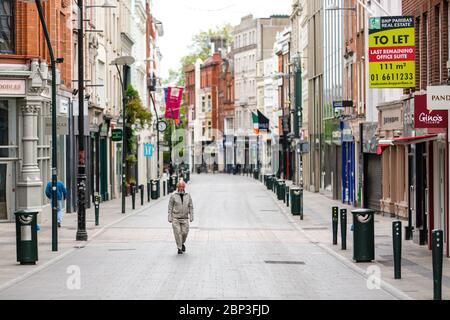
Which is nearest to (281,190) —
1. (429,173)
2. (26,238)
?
(429,173)

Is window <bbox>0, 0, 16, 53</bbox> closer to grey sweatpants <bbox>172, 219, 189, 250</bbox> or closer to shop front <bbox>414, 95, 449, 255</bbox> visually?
grey sweatpants <bbox>172, 219, 189, 250</bbox>

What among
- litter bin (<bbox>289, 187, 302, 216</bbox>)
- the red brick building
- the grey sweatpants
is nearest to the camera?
the grey sweatpants

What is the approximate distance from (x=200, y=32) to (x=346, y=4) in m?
116

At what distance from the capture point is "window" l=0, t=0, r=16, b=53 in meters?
37.9

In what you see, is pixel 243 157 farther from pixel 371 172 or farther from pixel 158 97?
pixel 371 172

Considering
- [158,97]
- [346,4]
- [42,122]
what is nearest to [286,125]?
[158,97]

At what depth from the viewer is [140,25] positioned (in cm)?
9231

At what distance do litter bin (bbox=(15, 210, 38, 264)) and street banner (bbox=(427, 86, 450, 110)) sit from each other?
870cm

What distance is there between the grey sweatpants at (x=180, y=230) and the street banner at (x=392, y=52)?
6896 mm

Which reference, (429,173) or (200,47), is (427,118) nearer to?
(429,173)

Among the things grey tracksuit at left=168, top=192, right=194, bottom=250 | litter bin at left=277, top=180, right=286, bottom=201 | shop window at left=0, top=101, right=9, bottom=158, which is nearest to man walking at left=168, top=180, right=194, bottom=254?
grey tracksuit at left=168, top=192, right=194, bottom=250

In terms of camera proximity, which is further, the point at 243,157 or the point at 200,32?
the point at 200,32

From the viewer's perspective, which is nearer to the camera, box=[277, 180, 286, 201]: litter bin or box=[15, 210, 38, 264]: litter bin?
box=[15, 210, 38, 264]: litter bin

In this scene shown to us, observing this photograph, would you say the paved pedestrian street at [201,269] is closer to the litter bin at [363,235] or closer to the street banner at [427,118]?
the litter bin at [363,235]
